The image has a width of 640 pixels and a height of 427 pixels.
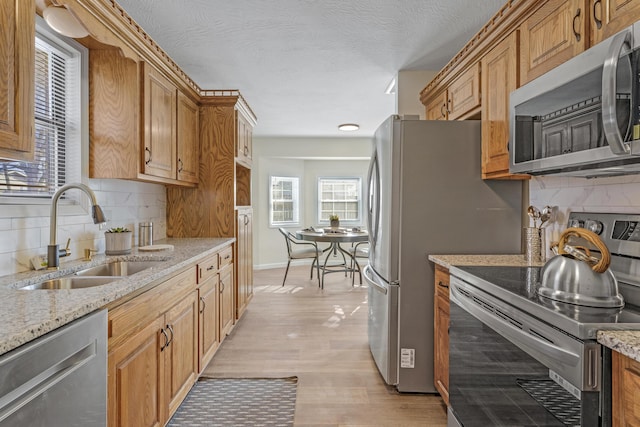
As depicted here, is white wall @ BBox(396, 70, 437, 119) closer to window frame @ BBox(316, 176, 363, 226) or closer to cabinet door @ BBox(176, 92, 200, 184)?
cabinet door @ BBox(176, 92, 200, 184)

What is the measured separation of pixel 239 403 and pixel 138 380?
0.89 metres

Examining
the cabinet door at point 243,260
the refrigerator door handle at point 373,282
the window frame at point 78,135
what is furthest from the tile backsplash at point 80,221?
the refrigerator door handle at point 373,282

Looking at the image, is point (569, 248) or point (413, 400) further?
point (413, 400)

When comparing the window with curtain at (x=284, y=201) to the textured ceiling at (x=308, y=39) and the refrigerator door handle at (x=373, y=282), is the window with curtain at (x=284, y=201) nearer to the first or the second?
the textured ceiling at (x=308, y=39)

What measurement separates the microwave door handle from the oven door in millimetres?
648

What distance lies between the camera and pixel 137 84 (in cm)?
226

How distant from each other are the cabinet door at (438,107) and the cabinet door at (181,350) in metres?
2.31

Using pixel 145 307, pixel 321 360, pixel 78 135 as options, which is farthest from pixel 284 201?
pixel 145 307

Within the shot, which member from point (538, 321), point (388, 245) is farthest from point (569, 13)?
point (388, 245)

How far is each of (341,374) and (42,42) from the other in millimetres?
2713

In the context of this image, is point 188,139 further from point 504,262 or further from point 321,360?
point 504,262

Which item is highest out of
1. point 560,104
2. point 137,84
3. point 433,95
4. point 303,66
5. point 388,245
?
point 303,66

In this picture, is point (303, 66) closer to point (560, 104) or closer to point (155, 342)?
point (560, 104)

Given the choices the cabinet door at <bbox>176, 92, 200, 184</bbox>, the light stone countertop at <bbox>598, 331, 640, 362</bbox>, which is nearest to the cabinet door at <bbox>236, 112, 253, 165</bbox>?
the cabinet door at <bbox>176, 92, 200, 184</bbox>
